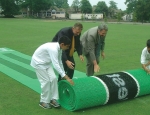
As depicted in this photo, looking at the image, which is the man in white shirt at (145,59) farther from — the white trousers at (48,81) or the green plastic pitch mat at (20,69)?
the green plastic pitch mat at (20,69)

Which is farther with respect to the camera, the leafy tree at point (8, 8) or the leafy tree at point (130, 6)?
the leafy tree at point (130, 6)

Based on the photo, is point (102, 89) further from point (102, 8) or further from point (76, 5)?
point (76, 5)

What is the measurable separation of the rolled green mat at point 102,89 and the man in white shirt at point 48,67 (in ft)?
0.68

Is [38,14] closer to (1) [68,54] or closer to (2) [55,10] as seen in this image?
(2) [55,10]

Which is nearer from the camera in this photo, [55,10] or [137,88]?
[137,88]

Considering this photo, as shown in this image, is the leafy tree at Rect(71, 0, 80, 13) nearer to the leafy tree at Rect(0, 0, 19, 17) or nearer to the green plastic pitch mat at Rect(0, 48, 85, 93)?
the leafy tree at Rect(0, 0, 19, 17)

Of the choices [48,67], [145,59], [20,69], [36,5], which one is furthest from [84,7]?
[48,67]

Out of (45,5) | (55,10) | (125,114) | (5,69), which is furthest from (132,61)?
(55,10)

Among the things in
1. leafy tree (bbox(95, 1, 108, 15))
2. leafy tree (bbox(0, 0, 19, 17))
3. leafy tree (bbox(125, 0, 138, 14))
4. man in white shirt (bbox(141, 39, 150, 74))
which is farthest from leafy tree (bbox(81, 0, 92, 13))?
man in white shirt (bbox(141, 39, 150, 74))

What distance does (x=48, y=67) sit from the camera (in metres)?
4.99

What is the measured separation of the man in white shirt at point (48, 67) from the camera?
15.4 ft

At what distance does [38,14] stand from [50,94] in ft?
309

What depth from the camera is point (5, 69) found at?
28.0 ft

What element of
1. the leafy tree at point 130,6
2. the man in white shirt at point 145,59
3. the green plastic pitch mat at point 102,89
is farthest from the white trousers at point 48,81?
the leafy tree at point 130,6
